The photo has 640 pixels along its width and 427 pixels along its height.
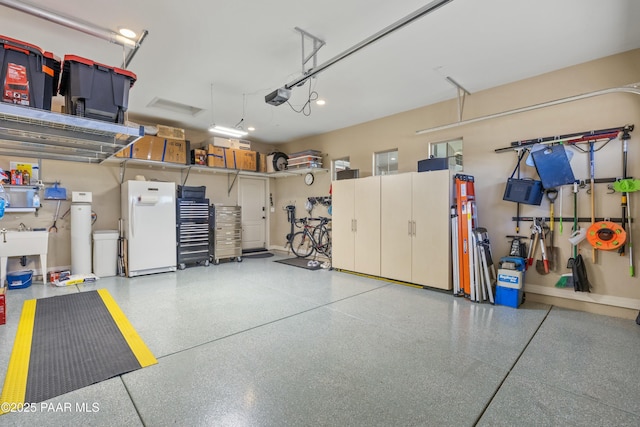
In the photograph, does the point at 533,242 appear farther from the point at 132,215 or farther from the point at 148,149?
the point at 148,149

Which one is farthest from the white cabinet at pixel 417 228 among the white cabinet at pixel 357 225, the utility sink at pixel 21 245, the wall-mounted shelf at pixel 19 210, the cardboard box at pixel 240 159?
the wall-mounted shelf at pixel 19 210

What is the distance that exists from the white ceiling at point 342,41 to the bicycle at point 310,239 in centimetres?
315

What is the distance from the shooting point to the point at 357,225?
545 centimetres

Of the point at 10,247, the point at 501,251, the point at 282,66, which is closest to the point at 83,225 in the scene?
the point at 10,247

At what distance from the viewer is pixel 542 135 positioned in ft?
12.6

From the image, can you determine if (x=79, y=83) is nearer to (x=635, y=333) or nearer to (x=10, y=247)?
(x=10, y=247)

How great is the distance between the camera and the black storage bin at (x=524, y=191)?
3.80 m

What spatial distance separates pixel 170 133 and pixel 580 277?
7299 millimetres

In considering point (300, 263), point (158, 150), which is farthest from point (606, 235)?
point (158, 150)

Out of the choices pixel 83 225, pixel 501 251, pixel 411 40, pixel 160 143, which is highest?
pixel 411 40

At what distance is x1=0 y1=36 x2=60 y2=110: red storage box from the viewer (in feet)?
6.70

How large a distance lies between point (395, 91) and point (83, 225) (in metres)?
5.82

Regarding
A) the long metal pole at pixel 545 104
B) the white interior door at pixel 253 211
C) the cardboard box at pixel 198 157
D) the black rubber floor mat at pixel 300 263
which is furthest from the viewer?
the white interior door at pixel 253 211

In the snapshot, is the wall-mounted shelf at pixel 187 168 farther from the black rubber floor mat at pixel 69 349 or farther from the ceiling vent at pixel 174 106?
the black rubber floor mat at pixel 69 349
